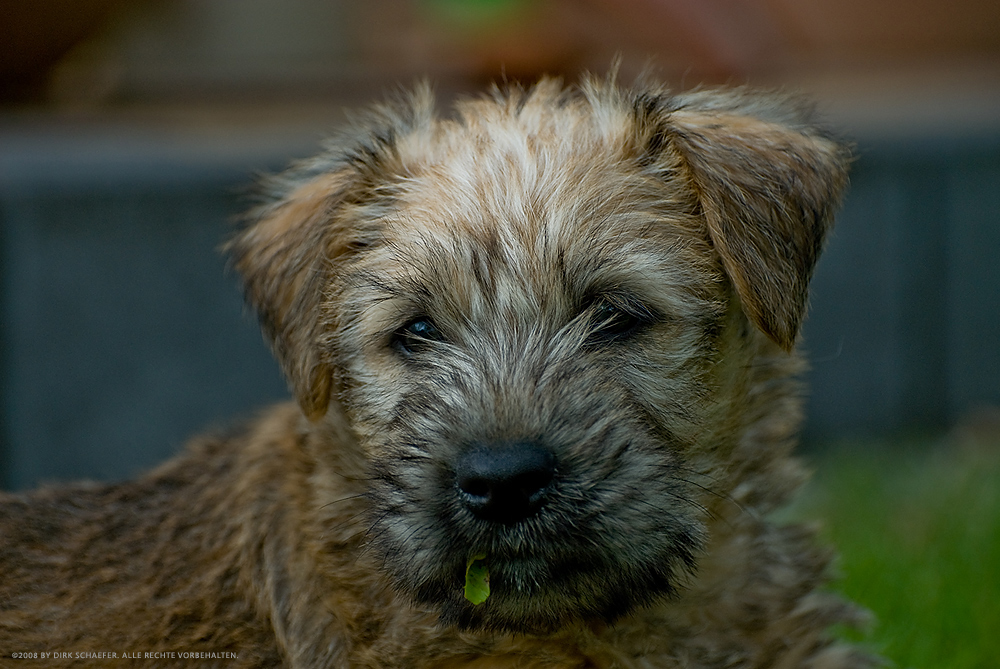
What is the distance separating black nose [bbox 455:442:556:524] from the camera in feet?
9.03

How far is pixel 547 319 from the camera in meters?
3.19

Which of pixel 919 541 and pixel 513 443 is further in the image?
pixel 919 541

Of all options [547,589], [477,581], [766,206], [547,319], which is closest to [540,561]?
[547,589]

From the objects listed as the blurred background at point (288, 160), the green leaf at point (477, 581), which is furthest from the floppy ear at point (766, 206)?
the blurred background at point (288, 160)

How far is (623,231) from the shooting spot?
128 inches

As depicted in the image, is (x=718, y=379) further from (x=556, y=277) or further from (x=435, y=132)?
(x=435, y=132)

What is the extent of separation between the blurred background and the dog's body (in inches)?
95.3

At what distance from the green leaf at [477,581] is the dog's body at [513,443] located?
19 mm

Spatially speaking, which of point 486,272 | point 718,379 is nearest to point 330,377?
point 486,272

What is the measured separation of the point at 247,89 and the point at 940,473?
5.92m

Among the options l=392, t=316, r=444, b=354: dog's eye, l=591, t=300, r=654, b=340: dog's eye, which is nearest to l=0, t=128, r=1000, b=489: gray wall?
l=392, t=316, r=444, b=354: dog's eye

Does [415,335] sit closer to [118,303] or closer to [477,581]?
[477,581]

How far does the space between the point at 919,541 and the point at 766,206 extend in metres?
3.24

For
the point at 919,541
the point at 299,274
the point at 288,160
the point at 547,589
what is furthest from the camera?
the point at 288,160
